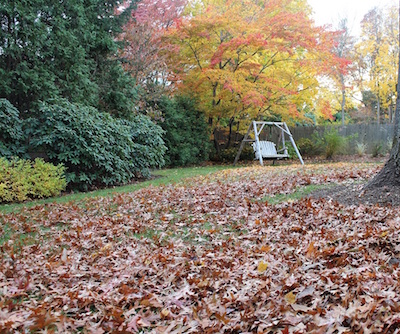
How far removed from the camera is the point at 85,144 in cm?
675

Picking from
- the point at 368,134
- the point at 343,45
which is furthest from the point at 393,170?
the point at 343,45

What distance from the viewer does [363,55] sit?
18875 mm

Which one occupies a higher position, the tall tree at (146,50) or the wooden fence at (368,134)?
the tall tree at (146,50)

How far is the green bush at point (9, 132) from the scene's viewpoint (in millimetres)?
6410

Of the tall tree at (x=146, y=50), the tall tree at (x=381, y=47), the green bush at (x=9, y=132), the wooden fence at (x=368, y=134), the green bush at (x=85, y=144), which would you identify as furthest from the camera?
the tall tree at (x=381, y=47)

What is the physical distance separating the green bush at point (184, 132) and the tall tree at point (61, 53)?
1855 mm

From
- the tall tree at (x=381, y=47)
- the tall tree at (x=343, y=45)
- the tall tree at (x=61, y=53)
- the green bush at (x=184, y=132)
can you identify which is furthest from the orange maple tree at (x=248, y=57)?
the tall tree at (x=343, y=45)

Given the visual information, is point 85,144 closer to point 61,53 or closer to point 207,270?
point 61,53

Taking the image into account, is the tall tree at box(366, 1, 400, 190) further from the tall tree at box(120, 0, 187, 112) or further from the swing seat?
the tall tree at box(120, 0, 187, 112)

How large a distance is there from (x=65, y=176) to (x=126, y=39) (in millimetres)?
6115

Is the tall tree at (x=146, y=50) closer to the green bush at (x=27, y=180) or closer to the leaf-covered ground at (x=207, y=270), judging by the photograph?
the green bush at (x=27, y=180)

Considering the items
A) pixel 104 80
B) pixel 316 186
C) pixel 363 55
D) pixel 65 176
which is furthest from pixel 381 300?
pixel 363 55

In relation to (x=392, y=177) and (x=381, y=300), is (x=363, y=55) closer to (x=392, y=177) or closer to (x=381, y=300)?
(x=392, y=177)

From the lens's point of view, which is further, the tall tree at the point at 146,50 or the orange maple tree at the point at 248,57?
the tall tree at the point at 146,50
